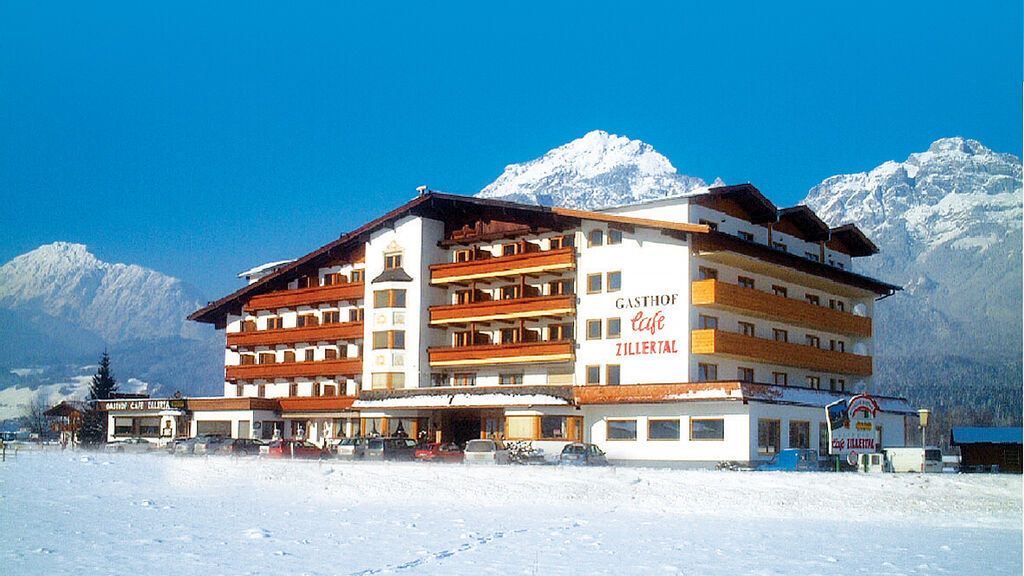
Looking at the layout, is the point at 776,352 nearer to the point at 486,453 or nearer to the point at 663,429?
the point at 663,429

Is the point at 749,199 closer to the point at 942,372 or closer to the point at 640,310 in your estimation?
the point at 640,310

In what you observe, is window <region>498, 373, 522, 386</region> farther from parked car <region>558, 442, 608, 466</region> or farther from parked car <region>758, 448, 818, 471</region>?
parked car <region>758, 448, 818, 471</region>

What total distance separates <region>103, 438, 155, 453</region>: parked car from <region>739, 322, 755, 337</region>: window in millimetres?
40824

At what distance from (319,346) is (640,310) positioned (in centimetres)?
2829

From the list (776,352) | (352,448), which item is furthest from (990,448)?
(352,448)

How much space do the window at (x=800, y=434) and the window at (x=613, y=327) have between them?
11.1 meters

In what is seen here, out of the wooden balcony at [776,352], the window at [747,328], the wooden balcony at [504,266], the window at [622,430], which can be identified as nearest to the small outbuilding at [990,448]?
the wooden balcony at [776,352]

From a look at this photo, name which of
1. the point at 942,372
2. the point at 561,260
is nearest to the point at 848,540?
the point at 561,260

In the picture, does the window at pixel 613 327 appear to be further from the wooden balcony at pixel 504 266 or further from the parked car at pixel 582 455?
the parked car at pixel 582 455

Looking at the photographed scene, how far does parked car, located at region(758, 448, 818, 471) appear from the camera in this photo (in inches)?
2178

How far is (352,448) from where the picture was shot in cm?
6900

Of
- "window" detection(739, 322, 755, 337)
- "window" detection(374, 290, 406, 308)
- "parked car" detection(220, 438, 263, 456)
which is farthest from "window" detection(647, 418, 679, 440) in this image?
"parked car" detection(220, 438, 263, 456)

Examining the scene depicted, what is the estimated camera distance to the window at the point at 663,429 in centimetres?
6300

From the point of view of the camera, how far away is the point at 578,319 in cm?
7025
